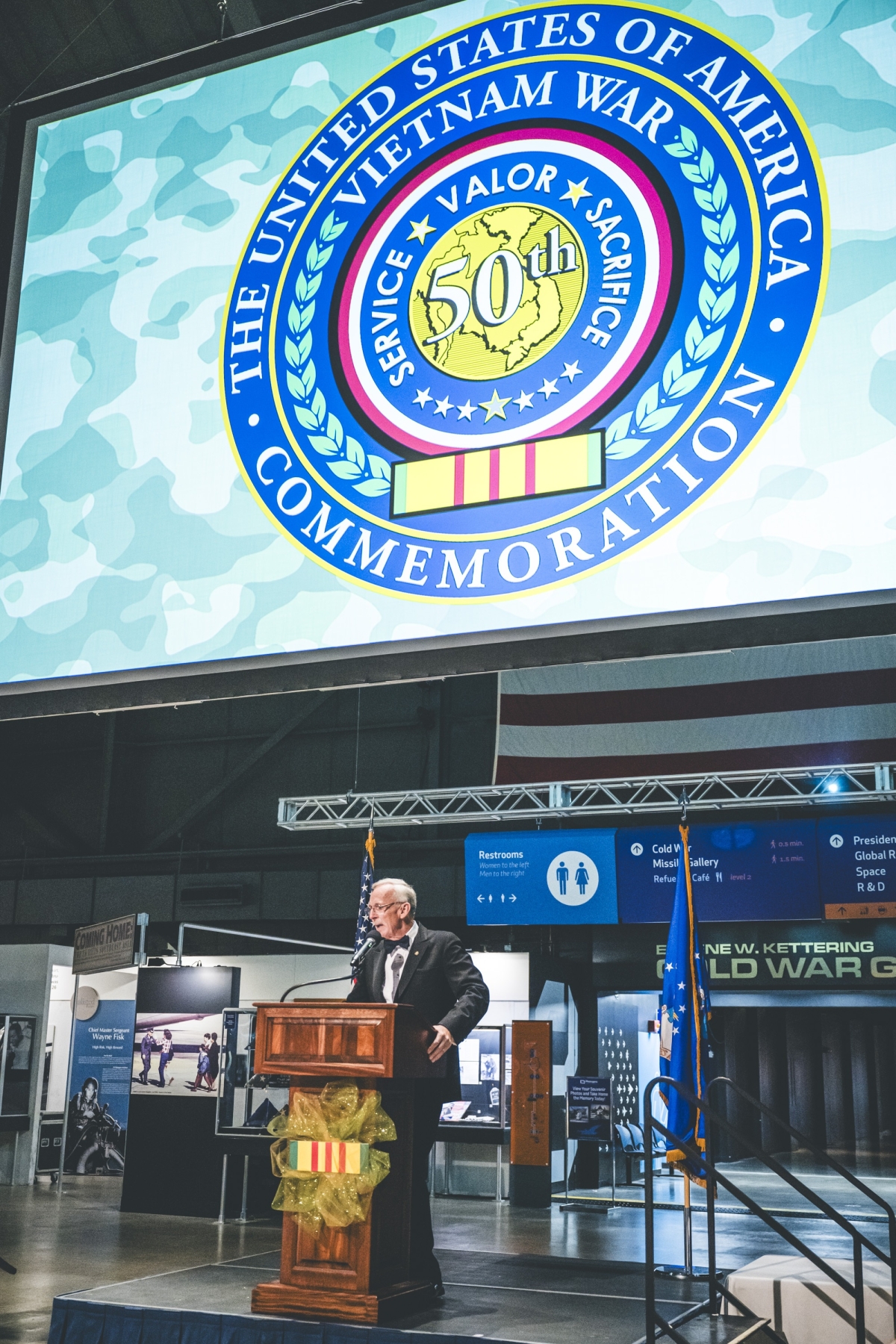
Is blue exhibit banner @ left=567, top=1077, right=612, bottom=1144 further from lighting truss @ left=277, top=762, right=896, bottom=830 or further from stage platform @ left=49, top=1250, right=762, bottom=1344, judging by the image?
stage platform @ left=49, top=1250, right=762, bottom=1344

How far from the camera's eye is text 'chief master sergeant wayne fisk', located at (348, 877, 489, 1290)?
172 inches

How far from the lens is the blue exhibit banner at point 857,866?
376 inches

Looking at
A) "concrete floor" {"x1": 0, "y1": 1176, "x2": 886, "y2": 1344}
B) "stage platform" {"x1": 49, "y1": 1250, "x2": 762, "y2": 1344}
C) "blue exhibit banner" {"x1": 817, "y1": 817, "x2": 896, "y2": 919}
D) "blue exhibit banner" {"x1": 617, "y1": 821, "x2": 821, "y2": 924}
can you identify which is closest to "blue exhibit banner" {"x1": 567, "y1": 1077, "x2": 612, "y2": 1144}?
"concrete floor" {"x1": 0, "y1": 1176, "x2": 886, "y2": 1344}

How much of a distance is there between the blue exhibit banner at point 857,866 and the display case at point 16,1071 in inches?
287

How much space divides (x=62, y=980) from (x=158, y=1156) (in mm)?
3780

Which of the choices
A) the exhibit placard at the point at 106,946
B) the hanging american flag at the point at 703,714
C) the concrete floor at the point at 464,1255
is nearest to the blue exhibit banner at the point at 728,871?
the hanging american flag at the point at 703,714

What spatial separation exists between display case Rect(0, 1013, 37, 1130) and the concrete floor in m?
0.62

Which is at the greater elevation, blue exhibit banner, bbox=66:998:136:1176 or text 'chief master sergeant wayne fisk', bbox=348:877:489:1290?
text 'chief master sergeant wayne fisk', bbox=348:877:489:1290

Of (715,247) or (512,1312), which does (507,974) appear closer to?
(512,1312)

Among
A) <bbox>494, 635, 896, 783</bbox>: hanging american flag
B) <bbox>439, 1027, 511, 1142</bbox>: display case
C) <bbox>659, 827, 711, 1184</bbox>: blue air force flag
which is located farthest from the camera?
<bbox>439, 1027, 511, 1142</bbox>: display case

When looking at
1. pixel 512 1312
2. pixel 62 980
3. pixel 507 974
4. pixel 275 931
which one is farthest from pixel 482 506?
pixel 275 931

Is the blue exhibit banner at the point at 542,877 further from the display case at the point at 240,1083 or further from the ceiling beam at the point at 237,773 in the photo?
the ceiling beam at the point at 237,773

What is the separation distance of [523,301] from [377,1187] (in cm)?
281

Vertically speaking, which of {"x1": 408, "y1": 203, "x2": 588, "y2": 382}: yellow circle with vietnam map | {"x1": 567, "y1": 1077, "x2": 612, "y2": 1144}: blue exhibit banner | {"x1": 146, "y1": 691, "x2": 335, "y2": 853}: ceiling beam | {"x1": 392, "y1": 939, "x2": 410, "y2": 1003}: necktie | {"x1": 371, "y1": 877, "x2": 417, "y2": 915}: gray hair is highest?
{"x1": 146, "y1": 691, "x2": 335, "y2": 853}: ceiling beam
